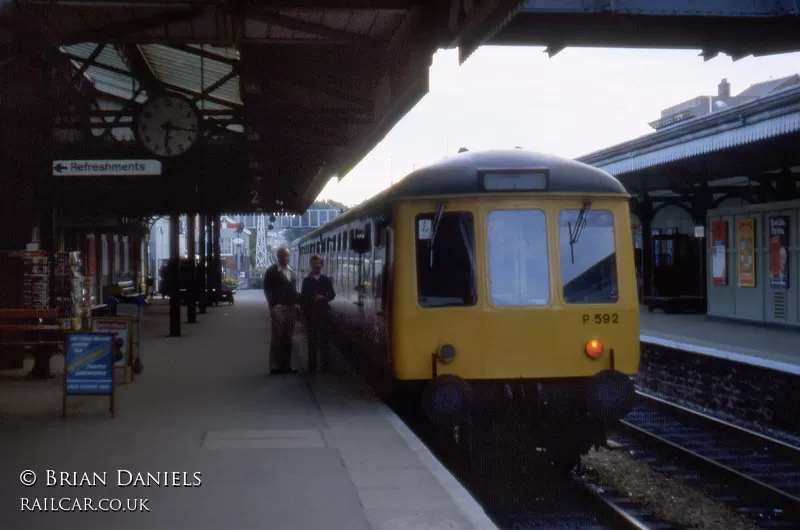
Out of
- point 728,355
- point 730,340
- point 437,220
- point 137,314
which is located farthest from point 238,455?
point 730,340

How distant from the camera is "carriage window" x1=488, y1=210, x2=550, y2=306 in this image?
8.39 meters

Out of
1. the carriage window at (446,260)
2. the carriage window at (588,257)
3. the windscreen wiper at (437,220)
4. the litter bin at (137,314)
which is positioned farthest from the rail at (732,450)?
the litter bin at (137,314)

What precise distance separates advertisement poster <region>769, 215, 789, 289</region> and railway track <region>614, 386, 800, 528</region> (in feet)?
23.7

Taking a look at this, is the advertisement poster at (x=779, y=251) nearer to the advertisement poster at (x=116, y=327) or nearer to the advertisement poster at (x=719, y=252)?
the advertisement poster at (x=719, y=252)

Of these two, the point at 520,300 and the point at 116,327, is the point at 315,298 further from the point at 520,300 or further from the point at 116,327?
the point at 520,300

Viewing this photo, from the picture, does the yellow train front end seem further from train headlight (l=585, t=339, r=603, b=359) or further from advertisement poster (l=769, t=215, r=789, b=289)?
advertisement poster (l=769, t=215, r=789, b=289)

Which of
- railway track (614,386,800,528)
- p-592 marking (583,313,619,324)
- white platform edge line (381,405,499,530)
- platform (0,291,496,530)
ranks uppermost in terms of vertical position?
p-592 marking (583,313,619,324)

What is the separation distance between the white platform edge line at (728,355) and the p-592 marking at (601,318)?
171 inches

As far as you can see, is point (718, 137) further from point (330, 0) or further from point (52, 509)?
point (52, 509)

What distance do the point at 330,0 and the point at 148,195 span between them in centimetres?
1625

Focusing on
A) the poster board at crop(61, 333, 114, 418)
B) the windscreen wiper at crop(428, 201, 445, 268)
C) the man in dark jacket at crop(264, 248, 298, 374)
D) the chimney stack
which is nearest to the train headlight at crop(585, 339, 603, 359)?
the windscreen wiper at crop(428, 201, 445, 268)

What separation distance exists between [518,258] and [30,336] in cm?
636

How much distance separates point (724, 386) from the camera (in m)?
13.9

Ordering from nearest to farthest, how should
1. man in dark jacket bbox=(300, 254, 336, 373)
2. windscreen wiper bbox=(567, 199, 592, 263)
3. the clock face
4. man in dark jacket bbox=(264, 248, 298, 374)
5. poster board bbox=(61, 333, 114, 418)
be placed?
windscreen wiper bbox=(567, 199, 592, 263)
poster board bbox=(61, 333, 114, 418)
man in dark jacket bbox=(264, 248, 298, 374)
man in dark jacket bbox=(300, 254, 336, 373)
the clock face
